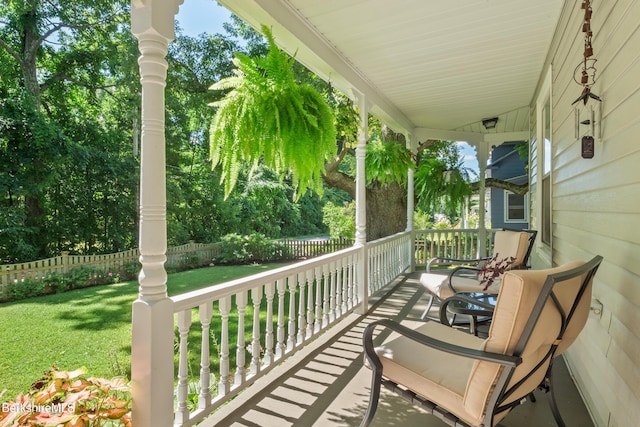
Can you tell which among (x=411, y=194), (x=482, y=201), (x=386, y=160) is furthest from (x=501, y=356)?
(x=482, y=201)

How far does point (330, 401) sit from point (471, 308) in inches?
56.9

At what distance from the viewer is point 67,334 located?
17.9 ft

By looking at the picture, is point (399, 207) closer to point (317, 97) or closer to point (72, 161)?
point (317, 97)

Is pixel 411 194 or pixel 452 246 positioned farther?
pixel 452 246

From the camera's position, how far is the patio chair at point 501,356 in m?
1.28

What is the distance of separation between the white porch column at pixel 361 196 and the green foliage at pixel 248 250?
8.24 metres

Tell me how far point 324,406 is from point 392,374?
0.71 meters

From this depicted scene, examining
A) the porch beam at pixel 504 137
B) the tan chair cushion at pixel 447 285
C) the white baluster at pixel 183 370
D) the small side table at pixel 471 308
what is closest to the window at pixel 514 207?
the porch beam at pixel 504 137

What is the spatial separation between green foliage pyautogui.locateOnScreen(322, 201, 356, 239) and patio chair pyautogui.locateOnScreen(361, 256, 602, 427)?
10907 millimetres

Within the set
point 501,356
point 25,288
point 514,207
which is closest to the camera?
point 501,356

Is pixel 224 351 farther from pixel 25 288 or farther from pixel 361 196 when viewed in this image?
pixel 25 288

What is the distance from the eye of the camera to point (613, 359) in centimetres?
169

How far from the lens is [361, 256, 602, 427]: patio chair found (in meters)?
1.28

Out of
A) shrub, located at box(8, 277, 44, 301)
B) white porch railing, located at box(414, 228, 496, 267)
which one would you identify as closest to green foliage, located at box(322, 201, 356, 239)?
white porch railing, located at box(414, 228, 496, 267)
